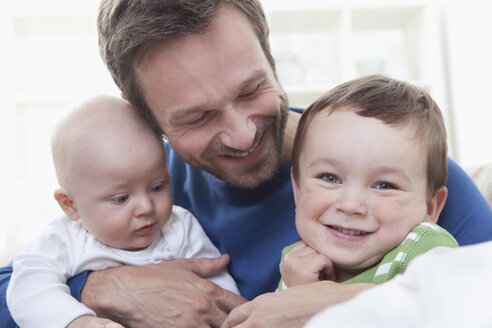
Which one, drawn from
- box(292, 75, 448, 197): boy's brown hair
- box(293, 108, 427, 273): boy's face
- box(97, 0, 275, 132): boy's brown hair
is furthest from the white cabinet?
box(293, 108, 427, 273): boy's face

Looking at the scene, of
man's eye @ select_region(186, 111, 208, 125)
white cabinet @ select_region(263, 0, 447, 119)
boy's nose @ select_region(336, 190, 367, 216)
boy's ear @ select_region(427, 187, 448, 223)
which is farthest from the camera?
white cabinet @ select_region(263, 0, 447, 119)

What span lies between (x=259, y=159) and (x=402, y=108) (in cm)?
46

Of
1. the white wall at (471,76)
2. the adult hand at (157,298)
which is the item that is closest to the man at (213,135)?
the adult hand at (157,298)

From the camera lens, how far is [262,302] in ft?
3.34

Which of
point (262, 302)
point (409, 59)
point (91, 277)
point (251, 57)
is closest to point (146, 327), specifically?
point (91, 277)

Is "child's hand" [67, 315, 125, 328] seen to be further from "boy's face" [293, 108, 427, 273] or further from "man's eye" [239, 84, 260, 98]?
"man's eye" [239, 84, 260, 98]

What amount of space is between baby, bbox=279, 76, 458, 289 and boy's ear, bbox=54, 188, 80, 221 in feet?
2.16

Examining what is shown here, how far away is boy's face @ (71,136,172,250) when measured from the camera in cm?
142

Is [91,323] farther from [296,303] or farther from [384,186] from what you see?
[384,186]

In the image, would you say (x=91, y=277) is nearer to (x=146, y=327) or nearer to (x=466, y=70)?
(x=146, y=327)

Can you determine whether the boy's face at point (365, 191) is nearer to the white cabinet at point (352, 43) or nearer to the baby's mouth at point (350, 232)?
the baby's mouth at point (350, 232)

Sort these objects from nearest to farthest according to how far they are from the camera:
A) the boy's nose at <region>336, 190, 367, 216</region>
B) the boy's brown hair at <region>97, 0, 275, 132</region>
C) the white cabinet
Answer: the boy's nose at <region>336, 190, 367, 216</region>, the boy's brown hair at <region>97, 0, 275, 132</region>, the white cabinet

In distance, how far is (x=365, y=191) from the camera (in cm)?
112

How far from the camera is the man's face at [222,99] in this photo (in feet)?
4.46
